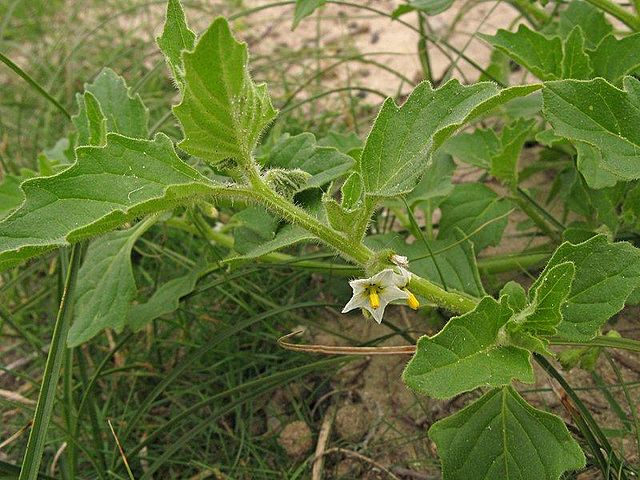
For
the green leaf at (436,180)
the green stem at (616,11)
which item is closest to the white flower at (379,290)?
the green leaf at (436,180)

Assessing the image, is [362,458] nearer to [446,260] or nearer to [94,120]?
[446,260]

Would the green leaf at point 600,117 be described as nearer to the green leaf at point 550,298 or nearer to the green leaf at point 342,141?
the green leaf at point 550,298

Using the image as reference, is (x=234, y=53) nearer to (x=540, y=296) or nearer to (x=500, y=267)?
(x=540, y=296)

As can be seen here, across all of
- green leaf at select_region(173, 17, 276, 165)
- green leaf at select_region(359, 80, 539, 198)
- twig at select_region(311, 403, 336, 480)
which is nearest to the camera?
green leaf at select_region(173, 17, 276, 165)

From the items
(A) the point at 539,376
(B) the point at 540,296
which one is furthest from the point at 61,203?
(A) the point at 539,376

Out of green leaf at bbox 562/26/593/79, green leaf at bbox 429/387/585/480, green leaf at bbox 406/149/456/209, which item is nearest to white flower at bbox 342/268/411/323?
green leaf at bbox 429/387/585/480

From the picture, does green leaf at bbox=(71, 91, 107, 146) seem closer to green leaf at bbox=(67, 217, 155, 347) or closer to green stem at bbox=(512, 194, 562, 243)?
green leaf at bbox=(67, 217, 155, 347)

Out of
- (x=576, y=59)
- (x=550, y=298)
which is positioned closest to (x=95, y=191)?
(x=550, y=298)
